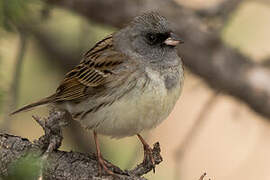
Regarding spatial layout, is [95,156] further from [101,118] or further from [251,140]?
[251,140]

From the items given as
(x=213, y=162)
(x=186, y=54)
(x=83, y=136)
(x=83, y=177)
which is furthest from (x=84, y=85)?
(x=213, y=162)

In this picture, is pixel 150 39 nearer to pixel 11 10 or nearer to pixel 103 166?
pixel 103 166

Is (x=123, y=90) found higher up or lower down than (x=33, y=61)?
higher up

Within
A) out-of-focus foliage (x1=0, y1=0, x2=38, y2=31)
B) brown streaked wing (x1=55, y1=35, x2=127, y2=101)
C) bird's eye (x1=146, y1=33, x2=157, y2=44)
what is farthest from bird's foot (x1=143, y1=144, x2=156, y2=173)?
out-of-focus foliage (x1=0, y1=0, x2=38, y2=31)

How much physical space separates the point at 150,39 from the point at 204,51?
1.13 meters

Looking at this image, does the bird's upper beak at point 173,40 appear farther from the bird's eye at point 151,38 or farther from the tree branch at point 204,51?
the tree branch at point 204,51

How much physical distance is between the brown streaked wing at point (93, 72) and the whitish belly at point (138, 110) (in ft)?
0.72

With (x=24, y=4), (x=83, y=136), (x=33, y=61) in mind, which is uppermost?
(x=24, y=4)

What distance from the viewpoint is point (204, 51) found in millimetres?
4508

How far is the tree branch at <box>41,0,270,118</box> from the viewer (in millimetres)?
4363

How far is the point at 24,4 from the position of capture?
2164mm

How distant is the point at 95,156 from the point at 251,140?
3558mm

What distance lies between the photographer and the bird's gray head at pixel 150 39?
3.34 metres

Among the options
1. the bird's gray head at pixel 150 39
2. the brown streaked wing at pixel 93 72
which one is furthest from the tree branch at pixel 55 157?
the bird's gray head at pixel 150 39
